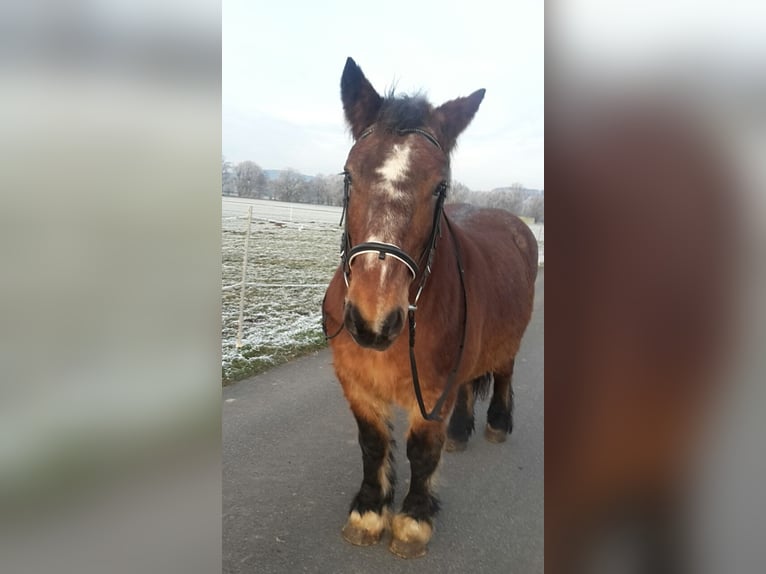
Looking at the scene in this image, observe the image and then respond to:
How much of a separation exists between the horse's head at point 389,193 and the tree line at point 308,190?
9 cm

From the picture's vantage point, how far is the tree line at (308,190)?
1095mm

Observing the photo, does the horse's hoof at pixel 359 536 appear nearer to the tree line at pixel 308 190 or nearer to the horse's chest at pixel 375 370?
the horse's chest at pixel 375 370

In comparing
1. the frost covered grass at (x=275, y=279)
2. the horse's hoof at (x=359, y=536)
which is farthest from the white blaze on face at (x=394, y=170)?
the horse's hoof at (x=359, y=536)

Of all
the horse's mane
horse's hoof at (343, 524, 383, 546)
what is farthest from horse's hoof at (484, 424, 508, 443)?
the horse's mane

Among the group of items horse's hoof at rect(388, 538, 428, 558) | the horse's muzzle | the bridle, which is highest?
the bridle

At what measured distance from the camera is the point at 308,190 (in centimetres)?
153

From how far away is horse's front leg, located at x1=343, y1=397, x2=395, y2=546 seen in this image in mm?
2165

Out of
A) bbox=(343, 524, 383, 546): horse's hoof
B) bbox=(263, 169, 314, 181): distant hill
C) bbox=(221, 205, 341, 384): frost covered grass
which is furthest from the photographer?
bbox=(343, 524, 383, 546): horse's hoof
